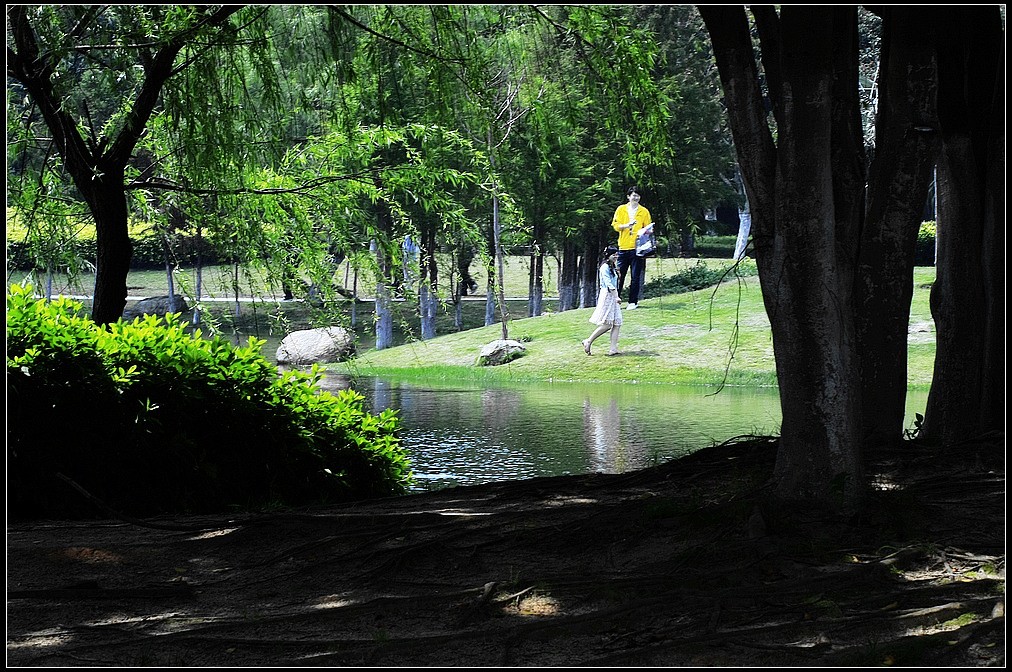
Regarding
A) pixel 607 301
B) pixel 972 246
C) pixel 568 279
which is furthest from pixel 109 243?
pixel 568 279

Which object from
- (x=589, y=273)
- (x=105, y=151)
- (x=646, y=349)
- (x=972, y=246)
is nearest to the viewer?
(x=972, y=246)

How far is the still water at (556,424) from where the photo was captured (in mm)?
10742

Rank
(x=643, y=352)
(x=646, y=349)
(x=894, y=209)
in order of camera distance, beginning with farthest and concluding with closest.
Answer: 1. (x=646, y=349)
2. (x=643, y=352)
3. (x=894, y=209)

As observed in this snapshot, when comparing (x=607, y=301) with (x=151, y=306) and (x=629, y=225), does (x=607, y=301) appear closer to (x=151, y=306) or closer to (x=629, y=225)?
(x=629, y=225)

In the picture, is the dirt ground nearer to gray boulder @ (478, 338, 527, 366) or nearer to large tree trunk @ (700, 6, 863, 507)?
large tree trunk @ (700, 6, 863, 507)

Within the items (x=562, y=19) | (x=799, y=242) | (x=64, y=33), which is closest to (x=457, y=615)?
(x=799, y=242)

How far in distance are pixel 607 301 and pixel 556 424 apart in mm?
6692

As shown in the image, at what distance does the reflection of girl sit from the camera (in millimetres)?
19219

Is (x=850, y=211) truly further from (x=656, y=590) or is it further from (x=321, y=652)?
A: (x=321, y=652)

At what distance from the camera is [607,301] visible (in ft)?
65.9

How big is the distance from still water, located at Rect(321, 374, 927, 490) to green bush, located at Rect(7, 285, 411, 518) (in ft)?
8.08

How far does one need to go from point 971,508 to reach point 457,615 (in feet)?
9.56

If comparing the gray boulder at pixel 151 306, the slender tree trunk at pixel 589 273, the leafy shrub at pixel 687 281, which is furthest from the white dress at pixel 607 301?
the gray boulder at pixel 151 306

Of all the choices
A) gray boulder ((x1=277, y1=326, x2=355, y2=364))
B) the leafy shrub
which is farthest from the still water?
the leafy shrub
